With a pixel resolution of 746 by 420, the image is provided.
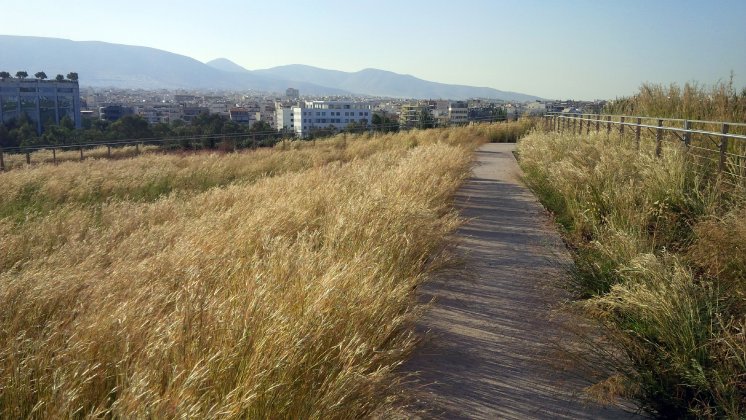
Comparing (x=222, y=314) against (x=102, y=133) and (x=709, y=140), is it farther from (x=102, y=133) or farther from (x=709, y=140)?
(x=102, y=133)

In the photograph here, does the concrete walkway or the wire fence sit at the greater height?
the wire fence

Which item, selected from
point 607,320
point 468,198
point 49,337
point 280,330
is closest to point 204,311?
point 280,330

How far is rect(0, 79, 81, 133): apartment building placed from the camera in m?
42.3

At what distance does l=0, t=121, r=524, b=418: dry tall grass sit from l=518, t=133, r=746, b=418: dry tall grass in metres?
1.49

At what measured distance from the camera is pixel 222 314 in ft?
11.9

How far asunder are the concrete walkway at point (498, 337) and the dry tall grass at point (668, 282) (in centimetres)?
34

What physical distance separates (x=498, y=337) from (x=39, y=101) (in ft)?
157

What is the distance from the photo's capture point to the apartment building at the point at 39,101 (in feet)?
139

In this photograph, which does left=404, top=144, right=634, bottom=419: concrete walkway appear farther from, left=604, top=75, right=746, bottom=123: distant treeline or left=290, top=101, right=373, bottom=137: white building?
left=290, top=101, right=373, bottom=137: white building

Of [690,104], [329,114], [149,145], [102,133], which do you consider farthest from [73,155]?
[329,114]

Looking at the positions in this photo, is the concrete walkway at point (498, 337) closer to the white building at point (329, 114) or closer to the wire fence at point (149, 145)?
the wire fence at point (149, 145)

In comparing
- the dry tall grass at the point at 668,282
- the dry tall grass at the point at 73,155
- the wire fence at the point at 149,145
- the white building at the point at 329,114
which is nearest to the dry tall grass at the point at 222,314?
the dry tall grass at the point at 668,282

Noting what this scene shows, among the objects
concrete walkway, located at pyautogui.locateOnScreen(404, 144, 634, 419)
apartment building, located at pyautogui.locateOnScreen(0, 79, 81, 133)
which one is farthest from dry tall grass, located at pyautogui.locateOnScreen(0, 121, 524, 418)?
apartment building, located at pyautogui.locateOnScreen(0, 79, 81, 133)

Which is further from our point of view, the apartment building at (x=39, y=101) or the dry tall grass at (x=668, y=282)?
the apartment building at (x=39, y=101)
